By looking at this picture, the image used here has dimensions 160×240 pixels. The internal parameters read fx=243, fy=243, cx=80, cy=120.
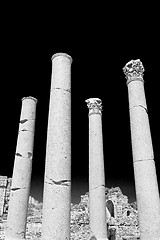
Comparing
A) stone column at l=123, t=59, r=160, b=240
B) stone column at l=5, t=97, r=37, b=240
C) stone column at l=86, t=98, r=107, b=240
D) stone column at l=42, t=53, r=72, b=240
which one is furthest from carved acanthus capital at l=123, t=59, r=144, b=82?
stone column at l=5, t=97, r=37, b=240

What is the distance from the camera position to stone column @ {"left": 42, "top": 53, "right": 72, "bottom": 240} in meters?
7.75

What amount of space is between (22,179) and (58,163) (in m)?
5.89

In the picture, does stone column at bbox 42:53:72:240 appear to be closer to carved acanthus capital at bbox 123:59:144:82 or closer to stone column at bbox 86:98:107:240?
carved acanthus capital at bbox 123:59:144:82

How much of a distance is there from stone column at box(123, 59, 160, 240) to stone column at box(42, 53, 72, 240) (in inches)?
146

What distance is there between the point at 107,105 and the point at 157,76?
20.2ft

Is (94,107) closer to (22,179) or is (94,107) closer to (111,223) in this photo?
(22,179)

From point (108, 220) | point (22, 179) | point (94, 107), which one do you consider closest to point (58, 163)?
point (22, 179)

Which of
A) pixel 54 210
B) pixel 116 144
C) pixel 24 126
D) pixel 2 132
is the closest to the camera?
pixel 54 210

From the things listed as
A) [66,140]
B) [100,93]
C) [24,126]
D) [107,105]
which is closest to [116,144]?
[107,105]

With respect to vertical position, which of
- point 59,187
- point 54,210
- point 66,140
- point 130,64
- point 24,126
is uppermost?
point 130,64

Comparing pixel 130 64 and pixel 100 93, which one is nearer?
pixel 130 64

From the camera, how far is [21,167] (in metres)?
13.9

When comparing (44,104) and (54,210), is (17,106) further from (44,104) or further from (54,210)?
(54,210)

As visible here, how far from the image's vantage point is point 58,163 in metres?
8.55
